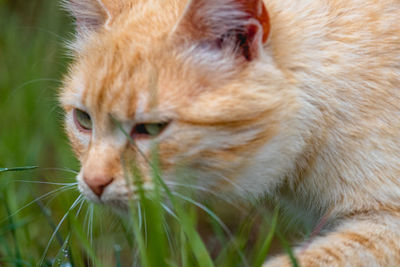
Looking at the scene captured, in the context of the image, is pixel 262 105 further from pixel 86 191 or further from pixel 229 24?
pixel 86 191

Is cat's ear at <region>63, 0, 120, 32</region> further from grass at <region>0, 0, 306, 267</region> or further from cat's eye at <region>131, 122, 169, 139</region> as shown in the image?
cat's eye at <region>131, 122, 169, 139</region>

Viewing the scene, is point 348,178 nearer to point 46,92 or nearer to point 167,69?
point 167,69

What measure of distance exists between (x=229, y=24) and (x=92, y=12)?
0.59m

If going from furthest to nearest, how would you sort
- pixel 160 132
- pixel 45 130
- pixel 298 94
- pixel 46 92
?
pixel 46 92, pixel 45 130, pixel 298 94, pixel 160 132

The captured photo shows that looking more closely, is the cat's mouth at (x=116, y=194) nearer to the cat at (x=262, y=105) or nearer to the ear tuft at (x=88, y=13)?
the cat at (x=262, y=105)

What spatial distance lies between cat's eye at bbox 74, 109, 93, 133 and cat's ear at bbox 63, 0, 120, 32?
12.6 inches

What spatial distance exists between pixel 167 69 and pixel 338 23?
624 mm

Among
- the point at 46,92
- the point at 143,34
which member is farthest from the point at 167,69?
the point at 46,92

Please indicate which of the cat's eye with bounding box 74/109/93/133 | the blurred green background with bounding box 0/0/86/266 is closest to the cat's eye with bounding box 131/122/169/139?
the cat's eye with bounding box 74/109/93/133

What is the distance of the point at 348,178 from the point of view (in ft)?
6.71

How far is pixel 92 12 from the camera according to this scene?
2248 millimetres

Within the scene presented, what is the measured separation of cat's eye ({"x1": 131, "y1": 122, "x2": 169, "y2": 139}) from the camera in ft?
6.19

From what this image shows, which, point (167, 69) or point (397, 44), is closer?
point (167, 69)

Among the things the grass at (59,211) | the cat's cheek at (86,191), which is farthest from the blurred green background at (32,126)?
the cat's cheek at (86,191)
